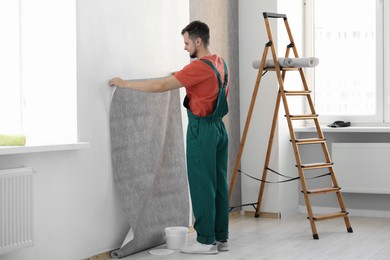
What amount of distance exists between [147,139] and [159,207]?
20.6 inches

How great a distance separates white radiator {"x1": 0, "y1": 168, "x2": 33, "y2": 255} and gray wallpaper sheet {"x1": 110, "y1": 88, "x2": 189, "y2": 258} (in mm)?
921

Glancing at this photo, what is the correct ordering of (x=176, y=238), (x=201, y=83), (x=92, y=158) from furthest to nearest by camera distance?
(x=176, y=238) < (x=201, y=83) < (x=92, y=158)

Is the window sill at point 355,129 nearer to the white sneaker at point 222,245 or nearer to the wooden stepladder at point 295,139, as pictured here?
the wooden stepladder at point 295,139

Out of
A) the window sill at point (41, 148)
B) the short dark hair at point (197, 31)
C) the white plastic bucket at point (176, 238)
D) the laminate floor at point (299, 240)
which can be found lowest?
the laminate floor at point (299, 240)

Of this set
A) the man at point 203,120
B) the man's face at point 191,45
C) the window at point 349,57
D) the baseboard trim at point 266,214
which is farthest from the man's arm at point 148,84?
the window at point 349,57

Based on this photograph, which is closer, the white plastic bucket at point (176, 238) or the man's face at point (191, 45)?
the man's face at point (191, 45)

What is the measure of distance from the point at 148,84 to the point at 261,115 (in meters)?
2.21

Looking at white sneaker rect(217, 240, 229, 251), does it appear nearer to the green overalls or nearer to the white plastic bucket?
the green overalls

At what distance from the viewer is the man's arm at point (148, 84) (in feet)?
15.2

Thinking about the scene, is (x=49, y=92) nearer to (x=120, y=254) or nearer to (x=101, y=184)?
(x=101, y=184)

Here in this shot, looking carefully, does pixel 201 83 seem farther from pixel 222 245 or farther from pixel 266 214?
pixel 266 214

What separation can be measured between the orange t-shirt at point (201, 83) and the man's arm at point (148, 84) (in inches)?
2.3

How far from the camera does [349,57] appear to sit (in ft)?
22.4

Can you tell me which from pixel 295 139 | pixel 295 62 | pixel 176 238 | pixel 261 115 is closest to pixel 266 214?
pixel 261 115
